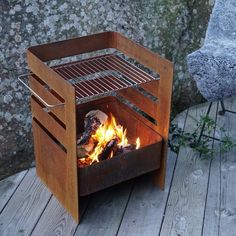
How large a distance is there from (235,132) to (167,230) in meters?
0.97

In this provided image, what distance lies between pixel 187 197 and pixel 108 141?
1.50 feet

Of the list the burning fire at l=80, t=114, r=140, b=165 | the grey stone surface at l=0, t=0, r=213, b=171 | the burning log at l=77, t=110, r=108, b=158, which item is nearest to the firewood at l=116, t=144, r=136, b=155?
the burning fire at l=80, t=114, r=140, b=165

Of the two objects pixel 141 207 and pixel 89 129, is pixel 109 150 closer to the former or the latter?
pixel 89 129

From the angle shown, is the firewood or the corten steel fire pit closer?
the corten steel fire pit

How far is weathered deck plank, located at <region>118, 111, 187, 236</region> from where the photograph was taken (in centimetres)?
213

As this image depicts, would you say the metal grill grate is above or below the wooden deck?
above

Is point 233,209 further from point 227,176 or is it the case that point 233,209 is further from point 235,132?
point 235,132

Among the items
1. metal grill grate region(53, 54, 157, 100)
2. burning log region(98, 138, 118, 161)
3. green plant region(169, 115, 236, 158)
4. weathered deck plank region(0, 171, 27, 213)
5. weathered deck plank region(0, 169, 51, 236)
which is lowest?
weathered deck plank region(0, 171, 27, 213)

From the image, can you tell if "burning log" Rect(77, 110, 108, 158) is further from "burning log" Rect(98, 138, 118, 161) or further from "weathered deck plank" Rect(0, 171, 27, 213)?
"weathered deck plank" Rect(0, 171, 27, 213)

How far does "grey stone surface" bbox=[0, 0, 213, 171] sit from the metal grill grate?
8.8 inches

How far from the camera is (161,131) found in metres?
2.23

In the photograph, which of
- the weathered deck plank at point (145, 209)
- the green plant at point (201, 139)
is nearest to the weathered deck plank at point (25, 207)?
the weathered deck plank at point (145, 209)

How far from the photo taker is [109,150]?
7.39 ft

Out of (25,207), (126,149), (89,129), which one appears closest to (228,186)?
(126,149)
